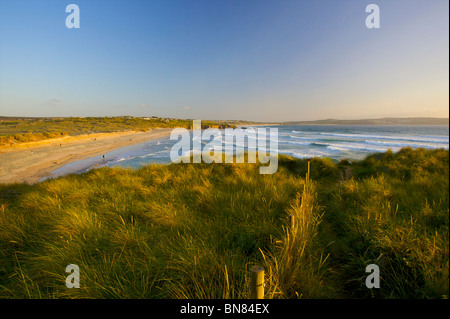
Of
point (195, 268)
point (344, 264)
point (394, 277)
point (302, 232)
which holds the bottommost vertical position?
point (344, 264)

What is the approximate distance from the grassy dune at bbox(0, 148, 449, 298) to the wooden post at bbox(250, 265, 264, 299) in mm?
364

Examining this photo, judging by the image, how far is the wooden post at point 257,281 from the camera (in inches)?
47.8

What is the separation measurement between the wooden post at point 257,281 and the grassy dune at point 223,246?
36cm

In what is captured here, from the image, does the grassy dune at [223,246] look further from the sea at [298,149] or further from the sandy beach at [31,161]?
the sea at [298,149]

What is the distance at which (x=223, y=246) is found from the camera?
2592 millimetres

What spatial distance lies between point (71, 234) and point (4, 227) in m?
1.46

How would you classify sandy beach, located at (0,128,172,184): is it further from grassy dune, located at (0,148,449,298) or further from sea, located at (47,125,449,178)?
grassy dune, located at (0,148,449,298)

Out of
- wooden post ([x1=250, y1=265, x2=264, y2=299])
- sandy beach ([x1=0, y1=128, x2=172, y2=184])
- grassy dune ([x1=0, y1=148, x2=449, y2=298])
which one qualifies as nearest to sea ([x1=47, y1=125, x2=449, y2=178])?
sandy beach ([x1=0, y1=128, x2=172, y2=184])

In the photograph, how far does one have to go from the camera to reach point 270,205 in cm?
390

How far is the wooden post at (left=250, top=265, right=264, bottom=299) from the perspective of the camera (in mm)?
1214

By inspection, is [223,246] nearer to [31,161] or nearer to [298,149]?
[31,161]

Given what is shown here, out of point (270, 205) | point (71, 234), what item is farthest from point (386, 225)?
point (71, 234)

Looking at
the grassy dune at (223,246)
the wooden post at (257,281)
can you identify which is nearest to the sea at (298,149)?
the grassy dune at (223,246)
